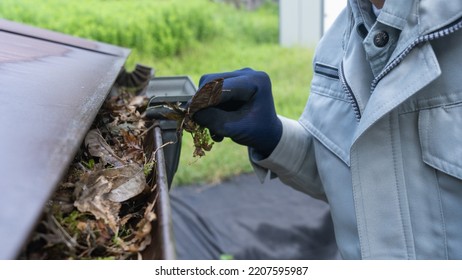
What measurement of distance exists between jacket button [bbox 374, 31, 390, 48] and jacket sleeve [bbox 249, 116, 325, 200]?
0.44 metres

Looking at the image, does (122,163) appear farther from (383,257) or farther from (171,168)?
(383,257)

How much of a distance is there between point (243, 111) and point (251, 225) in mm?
2367

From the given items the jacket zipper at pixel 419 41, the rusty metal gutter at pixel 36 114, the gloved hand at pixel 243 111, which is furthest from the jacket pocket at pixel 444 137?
the rusty metal gutter at pixel 36 114

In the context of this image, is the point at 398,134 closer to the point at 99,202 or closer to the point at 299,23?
the point at 99,202

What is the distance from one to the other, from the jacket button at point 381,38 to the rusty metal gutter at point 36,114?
63 cm

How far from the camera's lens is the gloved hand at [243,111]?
4.61ft

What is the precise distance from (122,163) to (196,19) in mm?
6234

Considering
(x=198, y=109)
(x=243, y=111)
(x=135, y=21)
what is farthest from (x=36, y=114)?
(x=135, y=21)

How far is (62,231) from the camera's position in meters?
0.81

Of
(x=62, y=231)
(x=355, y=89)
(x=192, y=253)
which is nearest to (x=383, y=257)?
(x=355, y=89)

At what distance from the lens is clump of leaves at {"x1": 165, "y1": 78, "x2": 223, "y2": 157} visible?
129 cm

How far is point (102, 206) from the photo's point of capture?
0.92 metres

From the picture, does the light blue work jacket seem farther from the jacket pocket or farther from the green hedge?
the green hedge

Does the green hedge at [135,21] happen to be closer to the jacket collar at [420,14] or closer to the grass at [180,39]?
the grass at [180,39]
